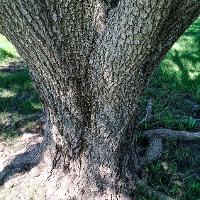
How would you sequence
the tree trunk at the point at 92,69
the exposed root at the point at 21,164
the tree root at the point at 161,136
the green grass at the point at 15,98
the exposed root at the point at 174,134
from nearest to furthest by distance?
1. the tree trunk at the point at 92,69
2. the exposed root at the point at 21,164
3. the tree root at the point at 161,136
4. the exposed root at the point at 174,134
5. the green grass at the point at 15,98

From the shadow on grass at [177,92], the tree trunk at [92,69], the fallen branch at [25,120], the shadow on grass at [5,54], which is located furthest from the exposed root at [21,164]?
the shadow on grass at [5,54]

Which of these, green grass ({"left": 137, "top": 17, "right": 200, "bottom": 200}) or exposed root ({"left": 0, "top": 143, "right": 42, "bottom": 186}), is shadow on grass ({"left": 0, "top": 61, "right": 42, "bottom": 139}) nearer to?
exposed root ({"left": 0, "top": 143, "right": 42, "bottom": 186})

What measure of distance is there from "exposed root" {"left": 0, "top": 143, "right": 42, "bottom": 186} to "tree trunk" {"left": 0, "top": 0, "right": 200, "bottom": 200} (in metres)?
0.27

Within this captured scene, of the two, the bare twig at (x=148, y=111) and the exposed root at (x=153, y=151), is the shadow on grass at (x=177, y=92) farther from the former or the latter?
the exposed root at (x=153, y=151)

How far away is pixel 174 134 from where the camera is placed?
4902 millimetres

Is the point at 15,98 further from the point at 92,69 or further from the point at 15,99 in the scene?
the point at 92,69

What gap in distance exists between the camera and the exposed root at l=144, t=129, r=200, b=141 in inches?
192

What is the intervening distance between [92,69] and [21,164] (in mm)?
1489

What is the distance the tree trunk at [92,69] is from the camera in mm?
3130

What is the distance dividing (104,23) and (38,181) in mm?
1650

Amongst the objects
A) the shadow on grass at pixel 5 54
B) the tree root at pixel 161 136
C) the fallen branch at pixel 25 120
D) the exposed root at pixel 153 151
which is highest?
the tree root at pixel 161 136

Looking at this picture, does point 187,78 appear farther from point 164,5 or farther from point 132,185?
point 164,5

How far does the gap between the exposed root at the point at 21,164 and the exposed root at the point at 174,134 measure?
49.7 inches

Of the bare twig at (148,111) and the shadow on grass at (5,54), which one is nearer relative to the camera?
the bare twig at (148,111)
